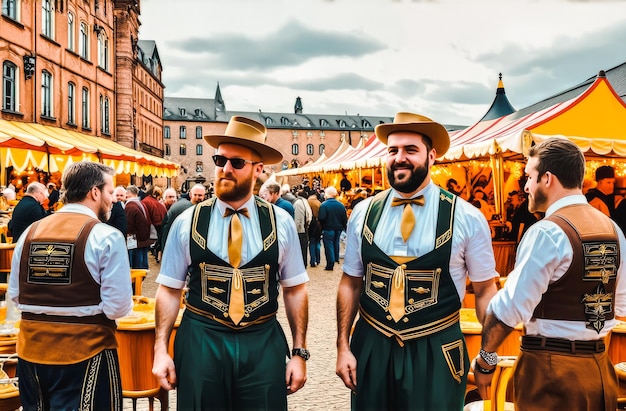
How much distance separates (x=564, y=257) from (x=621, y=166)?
884 centimetres

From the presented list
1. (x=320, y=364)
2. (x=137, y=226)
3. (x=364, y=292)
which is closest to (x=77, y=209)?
(x=364, y=292)

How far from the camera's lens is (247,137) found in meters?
2.69

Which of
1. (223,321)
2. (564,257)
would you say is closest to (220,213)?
(223,321)

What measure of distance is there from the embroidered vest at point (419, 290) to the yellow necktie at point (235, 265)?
23.7 inches

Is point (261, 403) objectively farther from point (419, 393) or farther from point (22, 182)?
point (22, 182)

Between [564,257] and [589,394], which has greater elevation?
[564,257]

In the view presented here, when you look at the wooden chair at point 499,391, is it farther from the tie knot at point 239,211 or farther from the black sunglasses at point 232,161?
the black sunglasses at point 232,161

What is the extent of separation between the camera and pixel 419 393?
2402 mm

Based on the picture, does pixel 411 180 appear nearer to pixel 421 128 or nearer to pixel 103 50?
pixel 421 128

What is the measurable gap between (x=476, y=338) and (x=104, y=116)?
1114 inches

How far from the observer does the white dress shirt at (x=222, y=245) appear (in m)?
2.57

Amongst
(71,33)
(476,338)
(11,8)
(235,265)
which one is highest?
(71,33)

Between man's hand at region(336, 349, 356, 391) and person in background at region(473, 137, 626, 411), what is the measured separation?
627mm

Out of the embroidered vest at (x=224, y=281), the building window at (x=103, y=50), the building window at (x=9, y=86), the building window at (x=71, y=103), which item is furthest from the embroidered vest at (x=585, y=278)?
the building window at (x=103, y=50)
